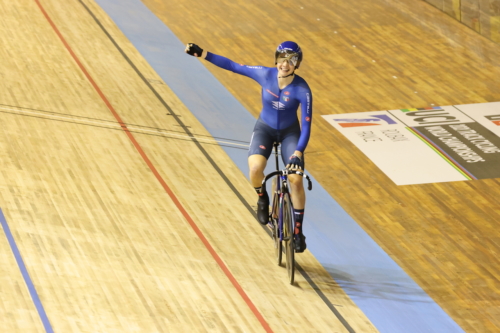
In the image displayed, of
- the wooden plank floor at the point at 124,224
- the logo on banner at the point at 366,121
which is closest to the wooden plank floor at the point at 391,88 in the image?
the logo on banner at the point at 366,121

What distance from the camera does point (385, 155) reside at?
7.38 metres

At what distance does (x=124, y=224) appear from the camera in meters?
5.64

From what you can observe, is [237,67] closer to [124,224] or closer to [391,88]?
[124,224]

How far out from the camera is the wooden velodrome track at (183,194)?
15.6 feet

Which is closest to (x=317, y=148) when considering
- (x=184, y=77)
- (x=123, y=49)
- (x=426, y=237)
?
(x=426, y=237)

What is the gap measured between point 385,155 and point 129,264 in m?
3.34

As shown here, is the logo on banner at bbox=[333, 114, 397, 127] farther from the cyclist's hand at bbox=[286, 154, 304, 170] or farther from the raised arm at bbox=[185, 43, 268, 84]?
the cyclist's hand at bbox=[286, 154, 304, 170]

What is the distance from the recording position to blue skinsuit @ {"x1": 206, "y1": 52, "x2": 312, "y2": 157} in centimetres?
486

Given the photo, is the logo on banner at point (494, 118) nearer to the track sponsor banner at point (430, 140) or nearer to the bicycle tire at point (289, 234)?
the track sponsor banner at point (430, 140)

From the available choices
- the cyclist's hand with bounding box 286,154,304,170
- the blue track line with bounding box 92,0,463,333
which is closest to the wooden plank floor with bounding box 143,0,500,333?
the blue track line with bounding box 92,0,463,333

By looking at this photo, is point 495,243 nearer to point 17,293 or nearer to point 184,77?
point 17,293

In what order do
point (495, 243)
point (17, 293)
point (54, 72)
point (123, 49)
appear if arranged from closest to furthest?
point (17, 293)
point (495, 243)
point (54, 72)
point (123, 49)

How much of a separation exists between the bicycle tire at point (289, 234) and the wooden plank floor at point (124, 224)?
0.49ft

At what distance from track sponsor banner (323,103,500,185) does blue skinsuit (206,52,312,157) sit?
222 centimetres
